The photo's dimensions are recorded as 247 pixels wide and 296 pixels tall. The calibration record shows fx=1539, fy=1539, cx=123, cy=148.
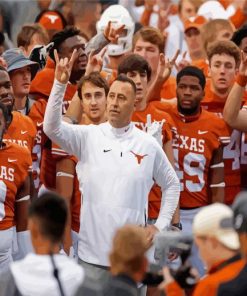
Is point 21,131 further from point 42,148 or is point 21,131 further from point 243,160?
point 243,160

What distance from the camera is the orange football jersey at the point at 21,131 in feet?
40.5

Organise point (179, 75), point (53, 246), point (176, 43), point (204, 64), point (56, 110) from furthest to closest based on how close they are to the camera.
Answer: point (176, 43)
point (204, 64)
point (179, 75)
point (56, 110)
point (53, 246)

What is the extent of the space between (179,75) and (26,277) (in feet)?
16.7

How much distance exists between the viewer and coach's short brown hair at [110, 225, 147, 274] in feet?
26.6

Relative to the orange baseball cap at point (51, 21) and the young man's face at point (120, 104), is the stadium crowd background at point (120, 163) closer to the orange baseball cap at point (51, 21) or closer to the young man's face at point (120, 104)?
the young man's face at point (120, 104)

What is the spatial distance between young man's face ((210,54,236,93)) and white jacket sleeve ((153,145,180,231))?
→ 7.34 ft

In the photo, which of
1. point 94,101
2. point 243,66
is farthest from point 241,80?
point 94,101

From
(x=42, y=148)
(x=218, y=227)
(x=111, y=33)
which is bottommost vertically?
(x=42, y=148)

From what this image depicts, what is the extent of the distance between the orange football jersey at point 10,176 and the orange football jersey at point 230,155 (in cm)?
260

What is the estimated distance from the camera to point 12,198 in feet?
37.4

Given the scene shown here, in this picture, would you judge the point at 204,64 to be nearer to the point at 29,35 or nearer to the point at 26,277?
the point at 29,35

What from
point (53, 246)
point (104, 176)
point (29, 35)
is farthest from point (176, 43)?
point (53, 246)

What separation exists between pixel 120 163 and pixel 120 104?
1.42 feet

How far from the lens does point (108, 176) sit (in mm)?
11109
